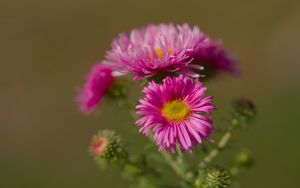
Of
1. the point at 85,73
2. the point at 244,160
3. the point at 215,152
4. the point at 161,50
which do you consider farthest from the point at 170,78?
the point at 85,73

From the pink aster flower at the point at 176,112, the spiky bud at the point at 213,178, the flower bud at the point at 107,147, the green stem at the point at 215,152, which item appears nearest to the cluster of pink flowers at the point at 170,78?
the pink aster flower at the point at 176,112

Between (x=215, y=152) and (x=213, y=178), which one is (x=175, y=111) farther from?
(x=215, y=152)

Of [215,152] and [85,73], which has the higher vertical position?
[85,73]

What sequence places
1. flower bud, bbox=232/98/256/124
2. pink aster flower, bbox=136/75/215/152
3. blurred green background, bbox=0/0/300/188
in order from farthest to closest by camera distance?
blurred green background, bbox=0/0/300/188
flower bud, bbox=232/98/256/124
pink aster flower, bbox=136/75/215/152

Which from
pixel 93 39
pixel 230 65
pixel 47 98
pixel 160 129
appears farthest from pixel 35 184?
pixel 160 129

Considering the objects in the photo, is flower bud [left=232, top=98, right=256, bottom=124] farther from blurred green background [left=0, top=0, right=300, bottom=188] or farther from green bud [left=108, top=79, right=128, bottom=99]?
blurred green background [left=0, top=0, right=300, bottom=188]

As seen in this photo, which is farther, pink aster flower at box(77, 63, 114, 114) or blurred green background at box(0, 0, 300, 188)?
blurred green background at box(0, 0, 300, 188)

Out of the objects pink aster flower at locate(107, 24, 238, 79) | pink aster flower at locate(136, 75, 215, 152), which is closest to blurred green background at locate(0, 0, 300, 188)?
pink aster flower at locate(107, 24, 238, 79)
